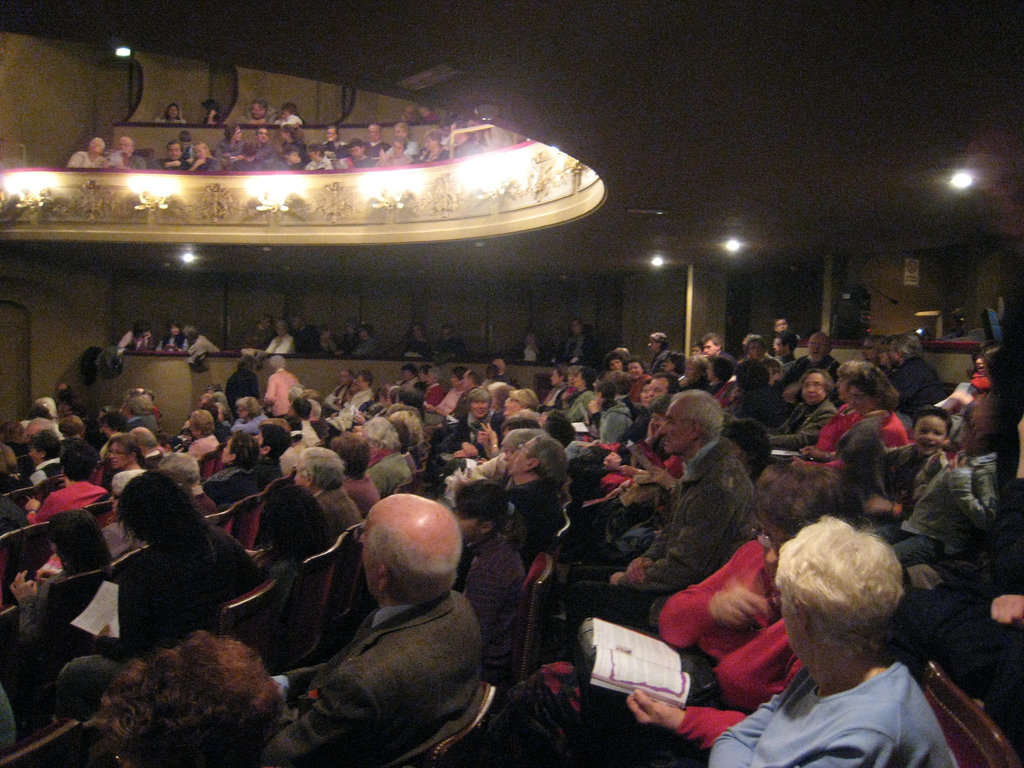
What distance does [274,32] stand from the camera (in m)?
3.26

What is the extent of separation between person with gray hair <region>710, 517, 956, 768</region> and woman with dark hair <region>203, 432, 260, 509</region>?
12.2 ft

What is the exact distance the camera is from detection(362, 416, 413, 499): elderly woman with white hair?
4395 millimetres

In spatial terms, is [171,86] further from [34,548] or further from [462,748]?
[462,748]

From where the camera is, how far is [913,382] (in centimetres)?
547

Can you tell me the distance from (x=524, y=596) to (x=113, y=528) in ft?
6.74

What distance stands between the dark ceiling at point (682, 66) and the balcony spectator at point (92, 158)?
9348mm

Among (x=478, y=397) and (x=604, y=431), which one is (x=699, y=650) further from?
(x=478, y=397)

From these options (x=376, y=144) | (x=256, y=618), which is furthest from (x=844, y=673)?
(x=376, y=144)

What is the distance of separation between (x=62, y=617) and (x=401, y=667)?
1.79 meters

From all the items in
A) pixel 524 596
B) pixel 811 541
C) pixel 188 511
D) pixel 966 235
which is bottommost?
pixel 524 596

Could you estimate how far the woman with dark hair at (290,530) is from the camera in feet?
9.34

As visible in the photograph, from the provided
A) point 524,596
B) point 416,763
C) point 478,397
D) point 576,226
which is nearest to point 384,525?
point 416,763

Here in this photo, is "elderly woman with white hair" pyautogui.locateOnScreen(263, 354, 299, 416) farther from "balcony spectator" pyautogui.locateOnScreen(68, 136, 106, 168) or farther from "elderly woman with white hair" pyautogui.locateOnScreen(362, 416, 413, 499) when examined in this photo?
"balcony spectator" pyautogui.locateOnScreen(68, 136, 106, 168)

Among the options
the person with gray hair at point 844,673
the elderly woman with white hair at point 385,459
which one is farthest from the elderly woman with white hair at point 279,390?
the person with gray hair at point 844,673
